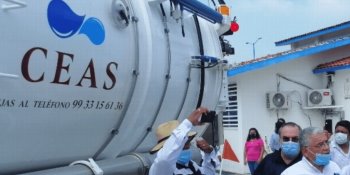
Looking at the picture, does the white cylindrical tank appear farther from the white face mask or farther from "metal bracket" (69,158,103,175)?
the white face mask

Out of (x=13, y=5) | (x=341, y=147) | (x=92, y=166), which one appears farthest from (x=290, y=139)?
(x=13, y=5)

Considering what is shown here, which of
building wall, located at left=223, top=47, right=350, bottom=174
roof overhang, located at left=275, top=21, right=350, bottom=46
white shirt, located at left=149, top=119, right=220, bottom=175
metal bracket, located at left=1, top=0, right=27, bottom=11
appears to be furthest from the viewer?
roof overhang, located at left=275, top=21, right=350, bottom=46

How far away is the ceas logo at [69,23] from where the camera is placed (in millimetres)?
2617

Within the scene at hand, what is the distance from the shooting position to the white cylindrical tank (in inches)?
96.4

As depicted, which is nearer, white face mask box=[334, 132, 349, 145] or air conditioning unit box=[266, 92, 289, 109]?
white face mask box=[334, 132, 349, 145]

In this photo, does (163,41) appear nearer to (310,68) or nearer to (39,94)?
(39,94)

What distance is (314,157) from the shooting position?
325 cm

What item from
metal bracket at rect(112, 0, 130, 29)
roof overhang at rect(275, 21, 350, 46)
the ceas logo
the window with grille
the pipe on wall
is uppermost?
roof overhang at rect(275, 21, 350, 46)

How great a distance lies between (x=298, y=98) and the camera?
485 inches

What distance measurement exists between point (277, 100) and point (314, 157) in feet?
28.9

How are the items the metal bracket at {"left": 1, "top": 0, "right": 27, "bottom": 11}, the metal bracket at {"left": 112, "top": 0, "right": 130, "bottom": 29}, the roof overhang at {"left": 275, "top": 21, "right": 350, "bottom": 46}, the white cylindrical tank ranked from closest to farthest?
the metal bracket at {"left": 1, "top": 0, "right": 27, "bottom": 11}, the white cylindrical tank, the metal bracket at {"left": 112, "top": 0, "right": 130, "bottom": 29}, the roof overhang at {"left": 275, "top": 21, "right": 350, "bottom": 46}

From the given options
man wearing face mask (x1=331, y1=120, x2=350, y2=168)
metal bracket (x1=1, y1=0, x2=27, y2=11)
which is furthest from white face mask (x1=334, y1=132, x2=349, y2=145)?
metal bracket (x1=1, y1=0, x2=27, y2=11)

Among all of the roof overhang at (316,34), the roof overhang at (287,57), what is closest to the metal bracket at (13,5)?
the roof overhang at (287,57)

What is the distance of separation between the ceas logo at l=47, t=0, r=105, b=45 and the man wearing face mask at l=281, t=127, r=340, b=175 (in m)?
1.53
